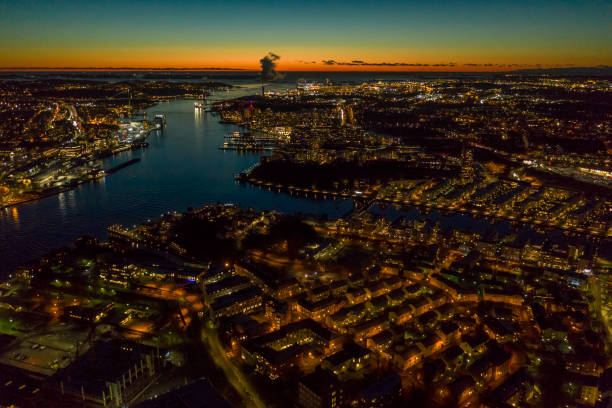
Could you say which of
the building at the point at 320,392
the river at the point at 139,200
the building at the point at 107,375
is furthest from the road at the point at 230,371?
the river at the point at 139,200

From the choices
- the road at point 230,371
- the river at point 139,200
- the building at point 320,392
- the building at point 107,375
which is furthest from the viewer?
the river at point 139,200

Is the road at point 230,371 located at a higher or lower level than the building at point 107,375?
lower

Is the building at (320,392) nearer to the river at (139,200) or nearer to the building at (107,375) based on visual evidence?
the building at (107,375)

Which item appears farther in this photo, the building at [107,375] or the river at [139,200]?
the river at [139,200]

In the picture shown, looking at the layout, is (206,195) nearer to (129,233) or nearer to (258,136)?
(129,233)

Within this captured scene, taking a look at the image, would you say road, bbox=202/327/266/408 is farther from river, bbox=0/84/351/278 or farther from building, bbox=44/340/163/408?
river, bbox=0/84/351/278

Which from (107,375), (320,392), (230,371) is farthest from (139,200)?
(320,392)

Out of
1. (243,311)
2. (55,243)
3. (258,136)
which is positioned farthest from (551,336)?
(258,136)

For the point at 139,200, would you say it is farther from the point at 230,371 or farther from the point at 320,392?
the point at 320,392

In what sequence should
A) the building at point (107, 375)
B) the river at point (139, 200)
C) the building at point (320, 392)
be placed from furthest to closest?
the river at point (139, 200)
the building at point (107, 375)
the building at point (320, 392)

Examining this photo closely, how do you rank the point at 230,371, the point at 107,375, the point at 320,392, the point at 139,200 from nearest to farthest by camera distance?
the point at 320,392, the point at 107,375, the point at 230,371, the point at 139,200

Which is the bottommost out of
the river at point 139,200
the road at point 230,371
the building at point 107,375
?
the road at point 230,371

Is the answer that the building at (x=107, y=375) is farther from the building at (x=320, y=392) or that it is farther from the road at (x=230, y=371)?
the building at (x=320, y=392)
